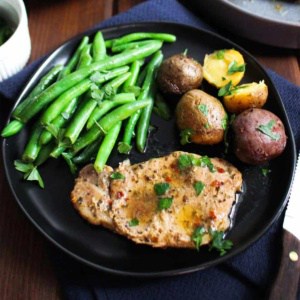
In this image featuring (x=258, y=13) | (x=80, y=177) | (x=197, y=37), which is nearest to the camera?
(x=80, y=177)

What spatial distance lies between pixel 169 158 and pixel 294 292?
0.55m

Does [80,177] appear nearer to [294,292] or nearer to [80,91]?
[80,91]

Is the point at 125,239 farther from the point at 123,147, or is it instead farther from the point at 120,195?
the point at 123,147

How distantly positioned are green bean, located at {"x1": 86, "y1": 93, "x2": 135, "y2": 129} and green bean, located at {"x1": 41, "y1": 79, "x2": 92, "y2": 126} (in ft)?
0.28

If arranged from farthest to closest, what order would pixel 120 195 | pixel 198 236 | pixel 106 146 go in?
pixel 106 146 < pixel 120 195 < pixel 198 236

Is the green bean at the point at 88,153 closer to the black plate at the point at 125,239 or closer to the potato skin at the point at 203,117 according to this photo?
the black plate at the point at 125,239

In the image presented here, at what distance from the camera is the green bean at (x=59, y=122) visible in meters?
1.47

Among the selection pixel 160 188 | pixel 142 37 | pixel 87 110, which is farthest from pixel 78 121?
pixel 142 37

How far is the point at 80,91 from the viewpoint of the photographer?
5.09 feet

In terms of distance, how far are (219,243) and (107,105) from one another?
0.62m

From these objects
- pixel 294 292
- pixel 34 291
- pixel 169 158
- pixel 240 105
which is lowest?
pixel 34 291

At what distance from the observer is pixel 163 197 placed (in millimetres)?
1354

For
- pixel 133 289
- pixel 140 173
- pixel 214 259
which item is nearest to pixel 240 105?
pixel 140 173

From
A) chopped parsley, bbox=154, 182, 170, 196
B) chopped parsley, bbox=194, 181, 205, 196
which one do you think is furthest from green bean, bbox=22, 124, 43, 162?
chopped parsley, bbox=194, 181, 205, 196
